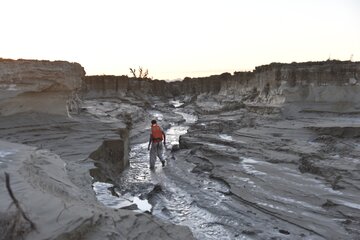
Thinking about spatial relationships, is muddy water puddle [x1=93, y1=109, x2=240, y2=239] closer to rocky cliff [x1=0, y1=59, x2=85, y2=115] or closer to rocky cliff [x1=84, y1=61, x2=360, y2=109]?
rocky cliff [x1=0, y1=59, x2=85, y2=115]

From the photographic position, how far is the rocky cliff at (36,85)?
838 centimetres

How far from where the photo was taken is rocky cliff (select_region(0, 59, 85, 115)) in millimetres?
8375

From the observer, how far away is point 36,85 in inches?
340

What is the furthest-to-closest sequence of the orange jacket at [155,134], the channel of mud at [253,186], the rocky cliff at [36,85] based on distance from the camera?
1. the orange jacket at [155,134]
2. the rocky cliff at [36,85]
3. the channel of mud at [253,186]

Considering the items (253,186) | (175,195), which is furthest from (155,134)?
(253,186)

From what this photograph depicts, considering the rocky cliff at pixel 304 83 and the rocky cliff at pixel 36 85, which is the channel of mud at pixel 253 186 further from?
the rocky cliff at pixel 304 83

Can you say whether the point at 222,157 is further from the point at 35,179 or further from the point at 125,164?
the point at 35,179

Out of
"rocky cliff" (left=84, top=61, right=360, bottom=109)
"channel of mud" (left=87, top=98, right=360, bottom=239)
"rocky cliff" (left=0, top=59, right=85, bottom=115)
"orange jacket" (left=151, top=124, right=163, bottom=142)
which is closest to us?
"channel of mud" (left=87, top=98, right=360, bottom=239)

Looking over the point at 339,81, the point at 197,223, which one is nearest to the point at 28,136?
the point at 197,223

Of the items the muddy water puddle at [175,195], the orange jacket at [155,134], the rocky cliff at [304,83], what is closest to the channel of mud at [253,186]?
the muddy water puddle at [175,195]

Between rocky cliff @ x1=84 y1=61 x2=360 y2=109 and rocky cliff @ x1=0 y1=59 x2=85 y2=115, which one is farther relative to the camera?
rocky cliff @ x1=84 y1=61 x2=360 y2=109

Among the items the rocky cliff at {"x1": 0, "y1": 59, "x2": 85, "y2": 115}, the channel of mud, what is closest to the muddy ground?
the channel of mud

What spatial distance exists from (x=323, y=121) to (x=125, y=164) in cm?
687

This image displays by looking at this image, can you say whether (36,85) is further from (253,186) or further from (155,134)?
(253,186)
